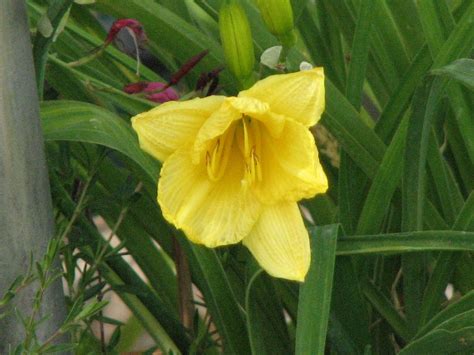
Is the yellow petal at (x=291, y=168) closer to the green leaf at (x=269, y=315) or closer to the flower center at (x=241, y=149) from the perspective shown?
the flower center at (x=241, y=149)

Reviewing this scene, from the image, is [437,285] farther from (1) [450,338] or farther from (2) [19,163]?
(2) [19,163]

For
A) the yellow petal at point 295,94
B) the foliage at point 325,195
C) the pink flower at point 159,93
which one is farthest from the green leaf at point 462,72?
the pink flower at point 159,93

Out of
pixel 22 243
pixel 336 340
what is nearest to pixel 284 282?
pixel 336 340

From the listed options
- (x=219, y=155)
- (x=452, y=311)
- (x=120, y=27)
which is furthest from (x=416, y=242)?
(x=120, y=27)

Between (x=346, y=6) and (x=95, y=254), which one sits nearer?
(x=95, y=254)

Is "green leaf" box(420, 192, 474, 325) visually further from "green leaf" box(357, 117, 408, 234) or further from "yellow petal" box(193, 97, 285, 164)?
"yellow petal" box(193, 97, 285, 164)

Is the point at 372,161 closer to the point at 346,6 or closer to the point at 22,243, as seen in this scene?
the point at 346,6
